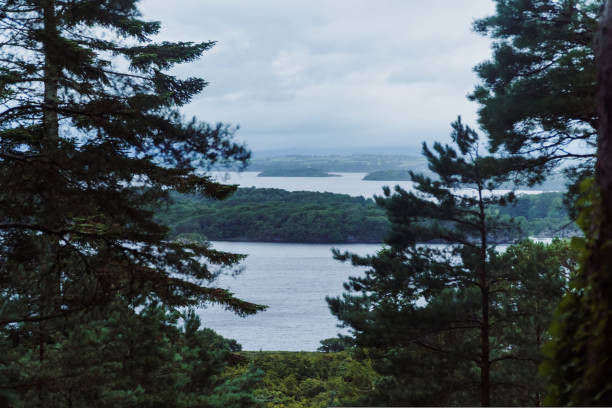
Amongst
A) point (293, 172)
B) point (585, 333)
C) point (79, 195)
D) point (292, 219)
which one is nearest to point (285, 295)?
point (292, 219)

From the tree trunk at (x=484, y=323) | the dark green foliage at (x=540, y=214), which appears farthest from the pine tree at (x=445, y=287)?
the dark green foliage at (x=540, y=214)

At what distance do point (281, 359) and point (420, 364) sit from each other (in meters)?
8.52

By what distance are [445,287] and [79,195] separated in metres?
7.03

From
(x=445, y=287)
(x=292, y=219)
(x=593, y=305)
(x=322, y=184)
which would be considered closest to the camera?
(x=593, y=305)

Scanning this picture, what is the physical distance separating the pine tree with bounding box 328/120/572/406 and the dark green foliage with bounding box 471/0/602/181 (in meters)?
0.63

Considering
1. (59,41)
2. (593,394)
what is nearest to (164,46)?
(59,41)

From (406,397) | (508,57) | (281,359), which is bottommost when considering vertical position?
(281,359)

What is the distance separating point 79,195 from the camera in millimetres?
5730

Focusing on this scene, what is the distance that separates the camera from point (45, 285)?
671 cm

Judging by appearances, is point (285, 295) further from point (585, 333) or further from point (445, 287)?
point (585, 333)

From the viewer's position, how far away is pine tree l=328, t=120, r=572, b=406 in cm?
974

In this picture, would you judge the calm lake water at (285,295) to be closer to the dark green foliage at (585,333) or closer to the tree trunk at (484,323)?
the tree trunk at (484,323)

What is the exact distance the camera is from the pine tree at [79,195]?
5.70 meters

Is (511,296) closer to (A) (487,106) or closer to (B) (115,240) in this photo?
(A) (487,106)
